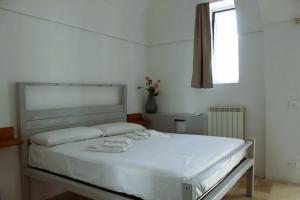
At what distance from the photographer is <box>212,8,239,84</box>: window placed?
12.2ft

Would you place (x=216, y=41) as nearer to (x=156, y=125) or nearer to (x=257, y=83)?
(x=257, y=83)

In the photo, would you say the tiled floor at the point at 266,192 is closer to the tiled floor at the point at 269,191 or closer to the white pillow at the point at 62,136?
the tiled floor at the point at 269,191

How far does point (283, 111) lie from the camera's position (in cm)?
315

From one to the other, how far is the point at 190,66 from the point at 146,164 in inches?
101

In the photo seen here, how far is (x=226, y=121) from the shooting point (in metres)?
3.60

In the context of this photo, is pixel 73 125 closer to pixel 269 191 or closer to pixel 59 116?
pixel 59 116

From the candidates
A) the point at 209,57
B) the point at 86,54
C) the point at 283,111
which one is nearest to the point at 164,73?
the point at 209,57

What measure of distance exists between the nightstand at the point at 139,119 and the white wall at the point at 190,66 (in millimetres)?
387

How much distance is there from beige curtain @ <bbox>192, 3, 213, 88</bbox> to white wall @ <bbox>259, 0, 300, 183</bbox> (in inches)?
31.4

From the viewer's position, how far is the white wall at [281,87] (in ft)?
10.00

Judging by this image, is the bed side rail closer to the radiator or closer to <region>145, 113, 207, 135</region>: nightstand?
the radiator

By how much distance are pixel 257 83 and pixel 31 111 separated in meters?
2.87

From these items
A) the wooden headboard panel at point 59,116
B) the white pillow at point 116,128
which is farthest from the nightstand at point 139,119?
the white pillow at point 116,128

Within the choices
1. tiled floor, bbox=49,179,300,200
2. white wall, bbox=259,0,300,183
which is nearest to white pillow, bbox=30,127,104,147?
tiled floor, bbox=49,179,300,200
